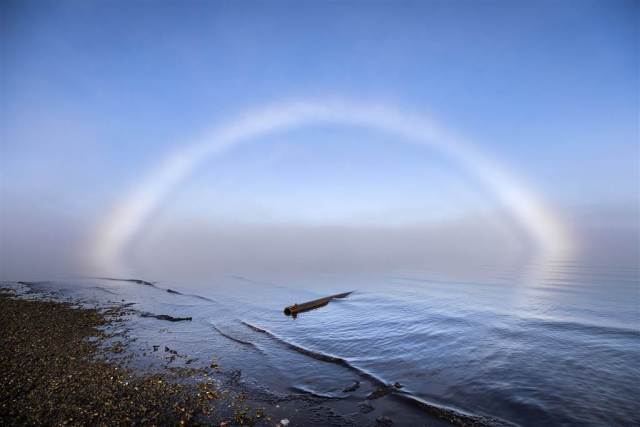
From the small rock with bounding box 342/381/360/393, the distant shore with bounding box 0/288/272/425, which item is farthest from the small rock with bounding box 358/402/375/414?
the distant shore with bounding box 0/288/272/425

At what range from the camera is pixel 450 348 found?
22.6 m

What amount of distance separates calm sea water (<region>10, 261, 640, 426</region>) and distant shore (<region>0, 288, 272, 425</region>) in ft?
10.8

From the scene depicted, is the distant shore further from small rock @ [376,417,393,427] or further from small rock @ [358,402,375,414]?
small rock @ [376,417,393,427]

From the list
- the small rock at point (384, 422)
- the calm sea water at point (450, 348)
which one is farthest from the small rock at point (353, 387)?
the small rock at point (384, 422)

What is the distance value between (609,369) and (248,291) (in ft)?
158

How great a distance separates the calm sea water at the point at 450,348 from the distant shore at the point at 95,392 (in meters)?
3.30

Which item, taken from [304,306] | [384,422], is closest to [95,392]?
[384,422]

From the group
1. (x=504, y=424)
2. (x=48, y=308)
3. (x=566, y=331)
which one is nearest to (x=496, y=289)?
(x=566, y=331)

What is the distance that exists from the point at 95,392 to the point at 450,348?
2158 centimetres

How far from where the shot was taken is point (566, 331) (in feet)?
90.8

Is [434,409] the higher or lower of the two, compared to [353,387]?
higher

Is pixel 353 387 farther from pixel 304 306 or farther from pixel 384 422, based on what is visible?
pixel 304 306

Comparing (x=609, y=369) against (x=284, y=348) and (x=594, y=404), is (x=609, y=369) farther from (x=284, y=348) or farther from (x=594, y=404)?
(x=284, y=348)

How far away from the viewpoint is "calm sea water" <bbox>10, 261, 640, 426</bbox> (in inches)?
590
